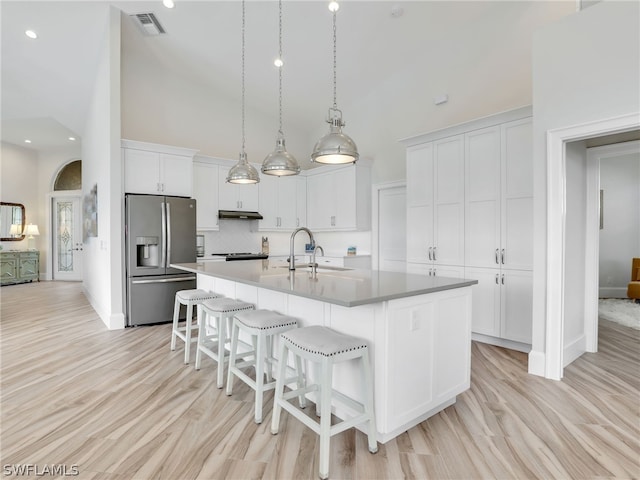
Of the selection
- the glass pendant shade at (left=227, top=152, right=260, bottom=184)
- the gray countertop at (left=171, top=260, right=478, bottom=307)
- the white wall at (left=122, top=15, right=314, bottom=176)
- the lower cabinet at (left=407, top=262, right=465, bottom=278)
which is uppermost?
the white wall at (left=122, top=15, right=314, bottom=176)

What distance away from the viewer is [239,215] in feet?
20.1

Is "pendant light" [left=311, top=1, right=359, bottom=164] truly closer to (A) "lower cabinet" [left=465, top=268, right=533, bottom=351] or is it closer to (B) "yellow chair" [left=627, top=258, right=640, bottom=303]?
(A) "lower cabinet" [left=465, top=268, right=533, bottom=351]

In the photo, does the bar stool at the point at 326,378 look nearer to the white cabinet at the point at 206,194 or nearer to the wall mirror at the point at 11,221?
the white cabinet at the point at 206,194

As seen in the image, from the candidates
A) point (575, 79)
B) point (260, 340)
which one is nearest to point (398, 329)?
point (260, 340)

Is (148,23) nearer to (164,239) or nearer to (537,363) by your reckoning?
(164,239)

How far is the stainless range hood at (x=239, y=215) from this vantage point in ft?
19.7

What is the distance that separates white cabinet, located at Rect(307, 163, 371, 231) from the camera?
6039mm

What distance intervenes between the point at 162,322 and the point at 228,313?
8.27ft

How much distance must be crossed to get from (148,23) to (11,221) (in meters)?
7.66

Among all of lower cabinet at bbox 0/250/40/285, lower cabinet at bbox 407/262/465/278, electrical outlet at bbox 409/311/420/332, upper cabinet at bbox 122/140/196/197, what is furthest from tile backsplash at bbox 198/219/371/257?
lower cabinet at bbox 0/250/40/285

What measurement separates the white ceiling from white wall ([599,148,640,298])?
334 centimetres

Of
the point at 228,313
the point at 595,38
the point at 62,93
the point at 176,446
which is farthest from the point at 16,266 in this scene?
the point at 595,38

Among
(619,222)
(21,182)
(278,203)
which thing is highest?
(21,182)

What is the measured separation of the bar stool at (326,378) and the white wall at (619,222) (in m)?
6.45
